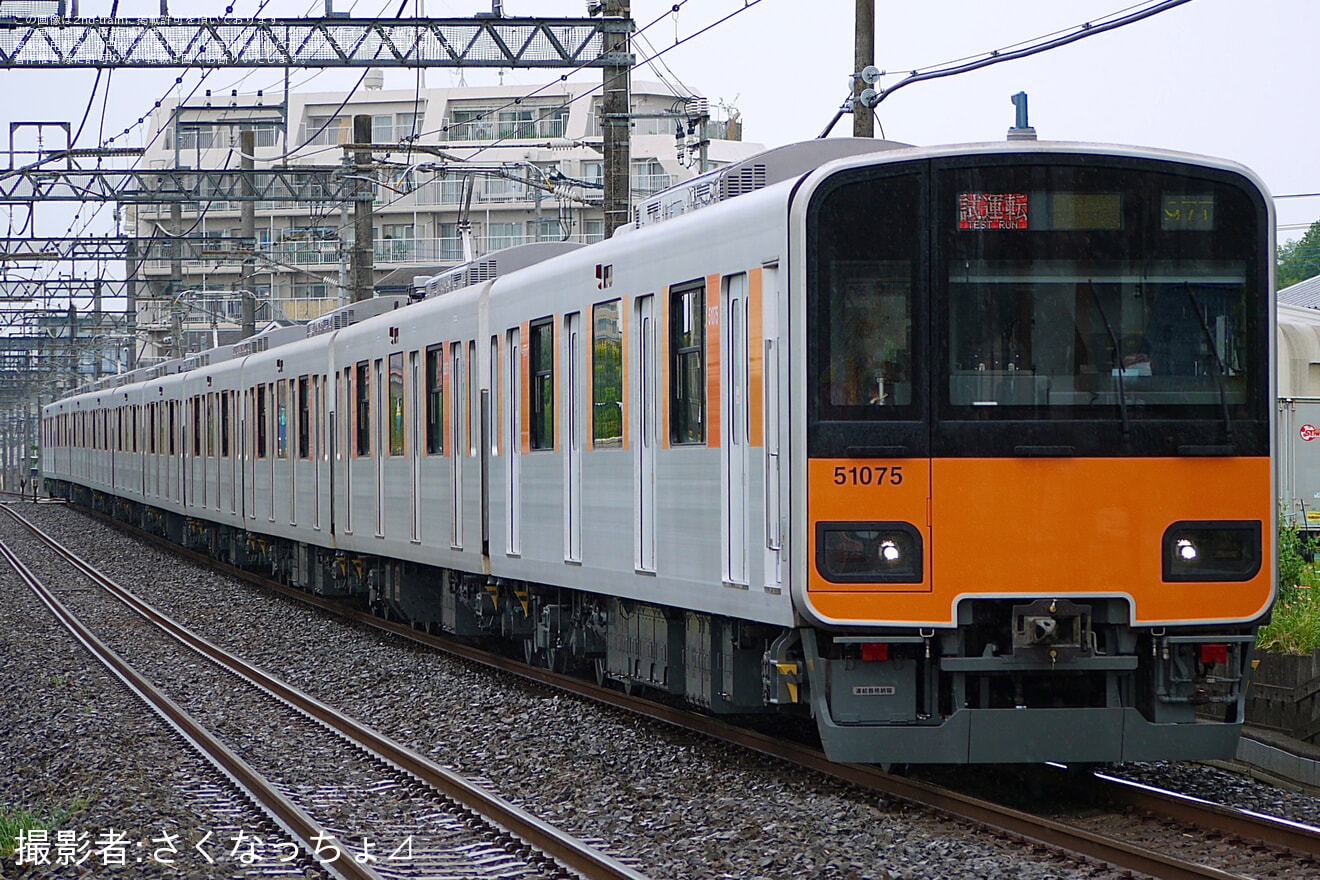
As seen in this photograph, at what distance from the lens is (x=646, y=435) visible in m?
10.1

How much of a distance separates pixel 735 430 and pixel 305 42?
11.3 m

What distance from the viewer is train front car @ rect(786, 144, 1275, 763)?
7832 mm

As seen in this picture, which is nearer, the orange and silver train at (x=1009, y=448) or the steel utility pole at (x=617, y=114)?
the orange and silver train at (x=1009, y=448)

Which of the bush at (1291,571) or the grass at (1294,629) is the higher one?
the bush at (1291,571)

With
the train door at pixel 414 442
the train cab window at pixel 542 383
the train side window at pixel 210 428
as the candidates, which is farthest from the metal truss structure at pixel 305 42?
the train side window at pixel 210 428

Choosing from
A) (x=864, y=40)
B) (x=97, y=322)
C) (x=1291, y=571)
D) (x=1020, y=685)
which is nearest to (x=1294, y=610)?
(x=1291, y=571)

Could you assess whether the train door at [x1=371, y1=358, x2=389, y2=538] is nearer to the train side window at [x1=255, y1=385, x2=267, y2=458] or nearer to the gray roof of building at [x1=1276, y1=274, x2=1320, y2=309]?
the train side window at [x1=255, y1=385, x2=267, y2=458]

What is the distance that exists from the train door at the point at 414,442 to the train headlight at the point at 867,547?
806 centimetres

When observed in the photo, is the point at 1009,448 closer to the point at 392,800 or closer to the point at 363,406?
the point at 392,800

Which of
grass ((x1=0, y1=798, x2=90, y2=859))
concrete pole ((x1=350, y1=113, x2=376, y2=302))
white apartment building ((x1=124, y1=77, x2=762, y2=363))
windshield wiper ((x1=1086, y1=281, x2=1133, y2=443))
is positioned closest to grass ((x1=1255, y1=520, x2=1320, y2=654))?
windshield wiper ((x1=1086, y1=281, x2=1133, y2=443))

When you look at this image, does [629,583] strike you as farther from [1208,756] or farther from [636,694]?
[1208,756]

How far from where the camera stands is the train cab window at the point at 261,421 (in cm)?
2312

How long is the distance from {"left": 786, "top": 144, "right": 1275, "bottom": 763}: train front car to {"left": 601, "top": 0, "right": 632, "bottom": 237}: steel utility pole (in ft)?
29.9

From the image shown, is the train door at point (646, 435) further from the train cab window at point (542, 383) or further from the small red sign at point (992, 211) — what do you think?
the small red sign at point (992, 211)
